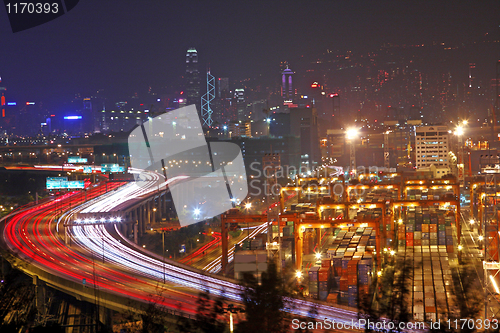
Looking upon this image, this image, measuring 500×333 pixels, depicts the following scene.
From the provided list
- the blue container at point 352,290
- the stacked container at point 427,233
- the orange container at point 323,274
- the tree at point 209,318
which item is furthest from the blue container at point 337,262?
the tree at point 209,318

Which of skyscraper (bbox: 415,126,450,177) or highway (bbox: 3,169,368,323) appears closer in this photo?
highway (bbox: 3,169,368,323)

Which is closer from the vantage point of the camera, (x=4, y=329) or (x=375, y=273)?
(x=4, y=329)

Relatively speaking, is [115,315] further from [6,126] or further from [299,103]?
[6,126]

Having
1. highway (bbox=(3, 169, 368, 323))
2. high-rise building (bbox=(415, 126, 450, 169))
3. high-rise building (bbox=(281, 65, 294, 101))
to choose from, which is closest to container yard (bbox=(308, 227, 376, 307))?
highway (bbox=(3, 169, 368, 323))

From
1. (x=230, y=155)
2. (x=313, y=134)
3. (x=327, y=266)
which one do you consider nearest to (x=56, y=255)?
(x=327, y=266)

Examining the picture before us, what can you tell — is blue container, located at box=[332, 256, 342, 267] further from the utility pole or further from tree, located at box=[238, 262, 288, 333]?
tree, located at box=[238, 262, 288, 333]

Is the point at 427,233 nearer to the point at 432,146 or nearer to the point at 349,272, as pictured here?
the point at 349,272

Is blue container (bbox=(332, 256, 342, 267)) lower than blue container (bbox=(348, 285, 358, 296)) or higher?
higher
